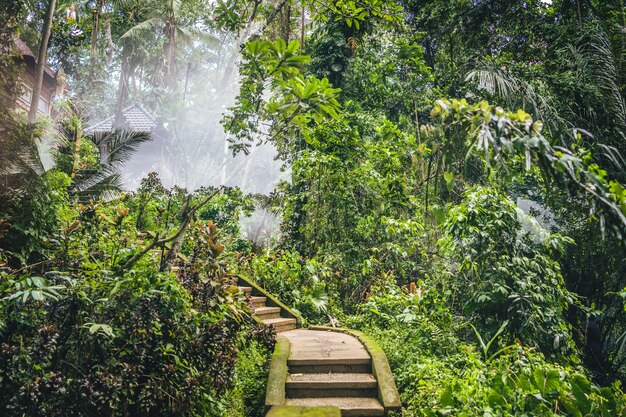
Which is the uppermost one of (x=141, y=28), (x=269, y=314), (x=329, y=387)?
(x=141, y=28)

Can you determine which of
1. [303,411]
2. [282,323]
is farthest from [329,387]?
[282,323]

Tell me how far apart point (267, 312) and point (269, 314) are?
10cm

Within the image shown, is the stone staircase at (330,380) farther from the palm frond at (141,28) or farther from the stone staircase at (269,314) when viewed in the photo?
the palm frond at (141,28)

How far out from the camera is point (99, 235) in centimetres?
484

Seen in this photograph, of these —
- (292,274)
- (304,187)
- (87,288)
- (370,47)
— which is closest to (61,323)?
(87,288)

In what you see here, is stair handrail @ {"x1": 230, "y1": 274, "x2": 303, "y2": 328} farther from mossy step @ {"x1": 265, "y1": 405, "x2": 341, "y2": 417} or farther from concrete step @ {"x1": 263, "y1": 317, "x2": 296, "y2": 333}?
mossy step @ {"x1": 265, "y1": 405, "x2": 341, "y2": 417}

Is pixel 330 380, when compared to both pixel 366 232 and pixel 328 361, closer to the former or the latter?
pixel 328 361

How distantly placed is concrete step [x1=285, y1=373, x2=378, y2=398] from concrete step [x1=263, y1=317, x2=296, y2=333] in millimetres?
2222

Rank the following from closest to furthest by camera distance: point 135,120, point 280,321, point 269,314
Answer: point 280,321
point 269,314
point 135,120

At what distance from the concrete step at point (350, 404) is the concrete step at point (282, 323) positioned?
2.45m

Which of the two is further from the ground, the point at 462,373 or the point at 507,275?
the point at 507,275

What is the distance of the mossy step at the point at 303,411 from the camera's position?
445 centimetres

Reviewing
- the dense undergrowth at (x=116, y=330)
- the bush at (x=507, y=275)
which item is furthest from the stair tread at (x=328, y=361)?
the bush at (x=507, y=275)

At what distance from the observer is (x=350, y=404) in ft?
16.5
